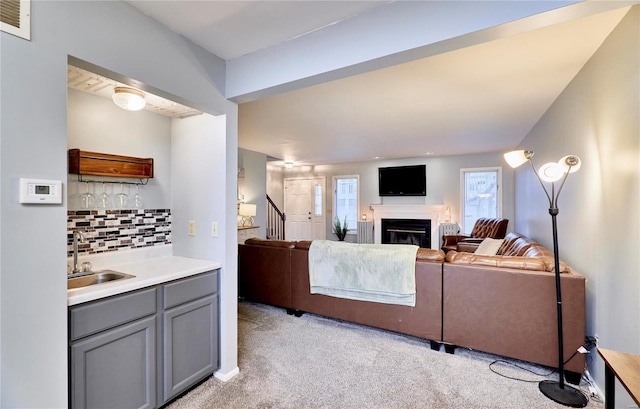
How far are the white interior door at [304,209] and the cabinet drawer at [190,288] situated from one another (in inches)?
245

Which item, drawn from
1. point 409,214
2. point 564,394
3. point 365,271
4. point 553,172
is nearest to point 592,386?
point 564,394

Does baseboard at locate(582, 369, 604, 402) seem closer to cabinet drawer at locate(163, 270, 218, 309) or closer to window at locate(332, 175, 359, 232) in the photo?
cabinet drawer at locate(163, 270, 218, 309)

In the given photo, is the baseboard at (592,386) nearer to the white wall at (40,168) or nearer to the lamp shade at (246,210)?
the white wall at (40,168)

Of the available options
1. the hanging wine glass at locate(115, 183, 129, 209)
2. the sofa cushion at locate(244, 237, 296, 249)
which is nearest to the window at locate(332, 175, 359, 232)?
the sofa cushion at locate(244, 237, 296, 249)

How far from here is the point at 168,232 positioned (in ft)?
8.34

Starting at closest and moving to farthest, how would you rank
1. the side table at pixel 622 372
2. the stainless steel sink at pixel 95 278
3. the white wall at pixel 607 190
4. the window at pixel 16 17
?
the side table at pixel 622 372
the window at pixel 16 17
the white wall at pixel 607 190
the stainless steel sink at pixel 95 278

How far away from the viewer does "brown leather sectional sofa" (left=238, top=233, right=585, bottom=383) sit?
2.22 metres

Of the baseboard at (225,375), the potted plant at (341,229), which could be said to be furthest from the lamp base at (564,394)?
the potted plant at (341,229)

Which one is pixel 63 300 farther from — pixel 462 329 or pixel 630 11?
pixel 630 11

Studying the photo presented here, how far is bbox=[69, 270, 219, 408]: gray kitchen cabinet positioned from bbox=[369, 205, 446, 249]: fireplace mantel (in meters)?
5.72

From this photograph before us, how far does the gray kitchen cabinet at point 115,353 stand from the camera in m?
1.47

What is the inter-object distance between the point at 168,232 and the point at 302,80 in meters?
1.66

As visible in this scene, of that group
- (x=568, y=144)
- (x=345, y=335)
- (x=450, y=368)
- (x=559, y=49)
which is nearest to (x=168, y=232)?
(x=345, y=335)

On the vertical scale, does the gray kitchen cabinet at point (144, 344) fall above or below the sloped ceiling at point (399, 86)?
below
